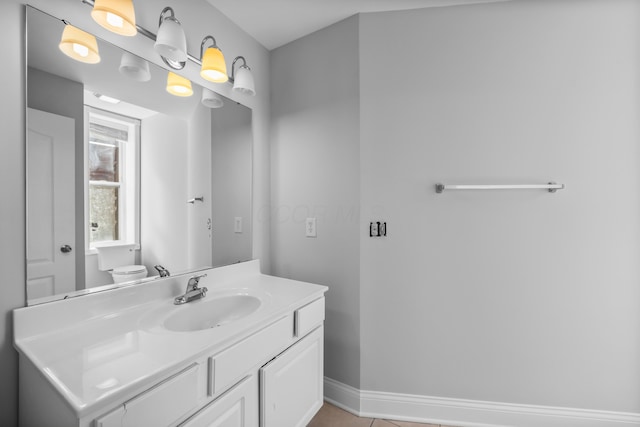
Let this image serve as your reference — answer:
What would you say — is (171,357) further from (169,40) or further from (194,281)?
(169,40)

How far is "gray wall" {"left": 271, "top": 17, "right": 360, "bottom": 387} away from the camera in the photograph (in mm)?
1789

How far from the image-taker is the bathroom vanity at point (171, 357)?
745mm

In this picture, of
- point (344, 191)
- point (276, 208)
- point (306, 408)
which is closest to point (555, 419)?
point (306, 408)

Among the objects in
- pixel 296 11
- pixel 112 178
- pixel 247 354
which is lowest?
pixel 247 354

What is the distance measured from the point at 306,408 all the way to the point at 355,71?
1.83m

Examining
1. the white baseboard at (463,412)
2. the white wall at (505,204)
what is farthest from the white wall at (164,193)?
the white baseboard at (463,412)

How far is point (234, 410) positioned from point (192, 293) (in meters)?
0.53

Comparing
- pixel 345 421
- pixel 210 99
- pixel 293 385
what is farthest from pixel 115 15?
pixel 345 421

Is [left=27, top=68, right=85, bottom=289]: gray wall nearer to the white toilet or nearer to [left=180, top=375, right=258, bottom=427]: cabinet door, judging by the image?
the white toilet

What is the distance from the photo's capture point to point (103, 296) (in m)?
1.14

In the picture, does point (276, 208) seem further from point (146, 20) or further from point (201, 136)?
point (146, 20)

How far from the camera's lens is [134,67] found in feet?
4.18

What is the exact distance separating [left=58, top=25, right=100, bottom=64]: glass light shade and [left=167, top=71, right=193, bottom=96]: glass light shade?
1.01ft

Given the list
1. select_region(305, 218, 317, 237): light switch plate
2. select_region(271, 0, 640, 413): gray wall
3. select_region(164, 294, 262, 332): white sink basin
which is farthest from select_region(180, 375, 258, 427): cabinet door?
select_region(305, 218, 317, 237): light switch plate
